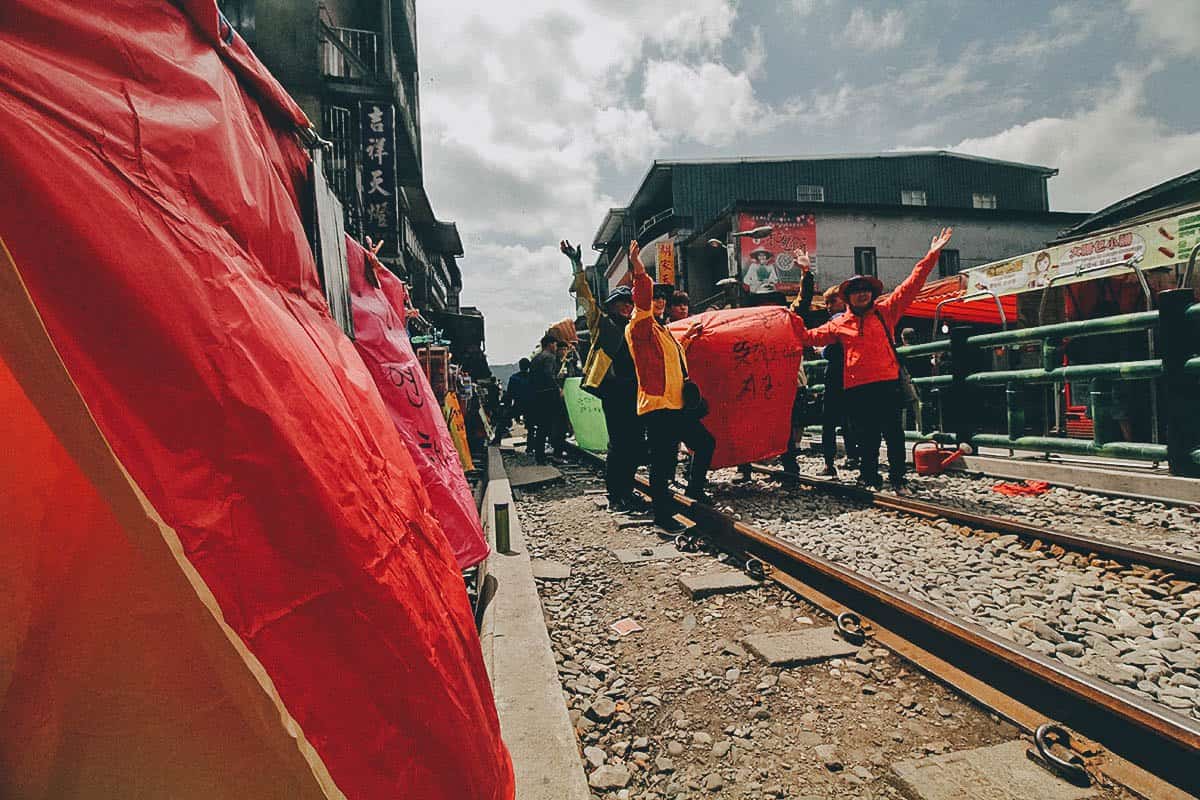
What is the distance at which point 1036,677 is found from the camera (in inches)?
85.7

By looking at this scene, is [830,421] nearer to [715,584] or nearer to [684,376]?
[684,376]

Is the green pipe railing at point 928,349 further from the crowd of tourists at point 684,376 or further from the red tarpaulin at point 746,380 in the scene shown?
the red tarpaulin at point 746,380

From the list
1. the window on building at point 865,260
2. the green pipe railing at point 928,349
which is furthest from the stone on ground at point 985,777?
the window on building at point 865,260

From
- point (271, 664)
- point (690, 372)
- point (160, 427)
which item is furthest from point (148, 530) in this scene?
point (690, 372)

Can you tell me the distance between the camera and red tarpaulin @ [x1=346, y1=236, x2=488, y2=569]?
242cm

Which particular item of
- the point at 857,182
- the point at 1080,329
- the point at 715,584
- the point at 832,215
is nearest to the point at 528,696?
A: the point at 715,584

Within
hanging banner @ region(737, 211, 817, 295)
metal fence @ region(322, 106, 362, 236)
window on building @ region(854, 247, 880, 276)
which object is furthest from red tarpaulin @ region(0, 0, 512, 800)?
window on building @ region(854, 247, 880, 276)

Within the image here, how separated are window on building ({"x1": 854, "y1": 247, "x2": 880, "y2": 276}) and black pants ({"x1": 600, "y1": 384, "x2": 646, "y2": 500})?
79.5ft

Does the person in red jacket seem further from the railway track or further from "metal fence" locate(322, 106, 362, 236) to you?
"metal fence" locate(322, 106, 362, 236)

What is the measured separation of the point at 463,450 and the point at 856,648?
249 inches

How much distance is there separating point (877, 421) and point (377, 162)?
1176cm

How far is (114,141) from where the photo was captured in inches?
40.4

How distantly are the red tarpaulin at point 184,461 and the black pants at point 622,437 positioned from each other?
16.4ft

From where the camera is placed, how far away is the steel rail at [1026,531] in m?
3.22
